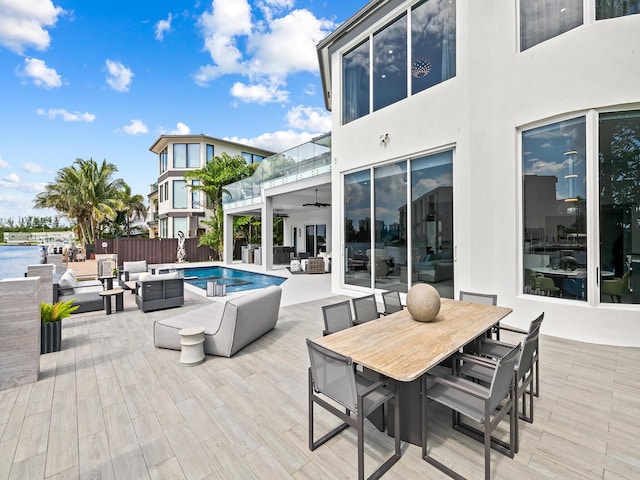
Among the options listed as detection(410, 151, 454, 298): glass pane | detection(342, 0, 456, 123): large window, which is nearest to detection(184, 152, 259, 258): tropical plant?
detection(342, 0, 456, 123): large window

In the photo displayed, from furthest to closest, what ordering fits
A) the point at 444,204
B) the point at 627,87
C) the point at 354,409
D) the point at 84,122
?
1. the point at 84,122
2. the point at 444,204
3. the point at 627,87
4. the point at 354,409

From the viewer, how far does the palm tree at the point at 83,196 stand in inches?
864

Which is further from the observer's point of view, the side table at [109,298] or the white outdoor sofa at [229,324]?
the side table at [109,298]

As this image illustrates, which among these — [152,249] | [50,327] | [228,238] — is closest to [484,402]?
[50,327]

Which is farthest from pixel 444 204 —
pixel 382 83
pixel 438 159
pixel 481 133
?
pixel 382 83

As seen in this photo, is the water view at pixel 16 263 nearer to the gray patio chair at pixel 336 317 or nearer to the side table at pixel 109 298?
the side table at pixel 109 298

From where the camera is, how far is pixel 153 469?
1955 mm

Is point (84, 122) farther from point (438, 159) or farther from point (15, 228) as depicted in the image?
point (15, 228)

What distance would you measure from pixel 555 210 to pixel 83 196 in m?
28.2

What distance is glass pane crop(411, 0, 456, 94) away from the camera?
19.2ft

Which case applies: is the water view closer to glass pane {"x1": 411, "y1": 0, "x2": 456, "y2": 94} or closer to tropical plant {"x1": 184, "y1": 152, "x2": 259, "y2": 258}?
tropical plant {"x1": 184, "y1": 152, "x2": 259, "y2": 258}

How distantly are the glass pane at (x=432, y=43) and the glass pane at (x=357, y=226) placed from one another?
7.96 feet

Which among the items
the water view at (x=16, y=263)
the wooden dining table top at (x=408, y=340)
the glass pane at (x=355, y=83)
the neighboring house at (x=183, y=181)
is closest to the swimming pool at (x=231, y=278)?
the water view at (x=16, y=263)

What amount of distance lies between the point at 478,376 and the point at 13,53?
722 inches
